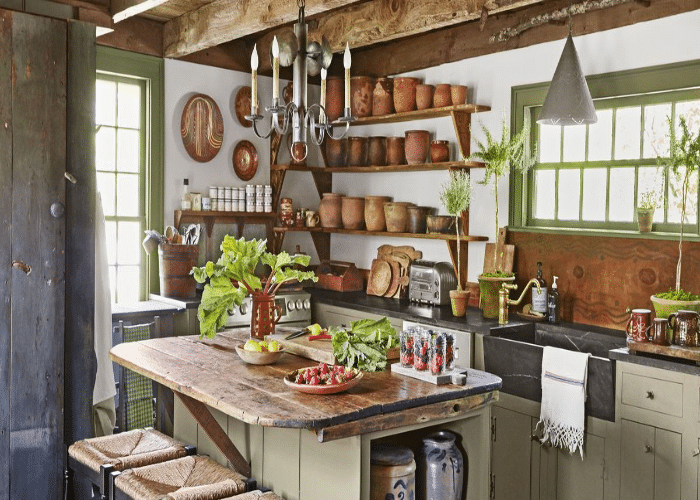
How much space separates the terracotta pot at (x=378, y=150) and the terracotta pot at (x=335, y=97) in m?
0.38

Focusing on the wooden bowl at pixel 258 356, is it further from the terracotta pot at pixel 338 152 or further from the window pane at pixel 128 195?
the terracotta pot at pixel 338 152

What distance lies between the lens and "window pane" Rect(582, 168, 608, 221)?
15.6 feet

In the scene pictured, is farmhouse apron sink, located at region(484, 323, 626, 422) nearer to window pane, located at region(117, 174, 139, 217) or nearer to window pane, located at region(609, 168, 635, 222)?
window pane, located at region(609, 168, 635, 222)

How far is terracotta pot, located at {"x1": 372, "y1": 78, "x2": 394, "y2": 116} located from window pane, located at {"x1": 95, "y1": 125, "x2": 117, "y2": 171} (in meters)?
2.04

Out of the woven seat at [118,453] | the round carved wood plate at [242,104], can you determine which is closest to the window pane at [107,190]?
the round carved wood plate at [242,104]

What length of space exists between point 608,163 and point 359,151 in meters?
2.22

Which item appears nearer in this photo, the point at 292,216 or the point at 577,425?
the point at 577,425

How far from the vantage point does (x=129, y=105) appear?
569 centimetres

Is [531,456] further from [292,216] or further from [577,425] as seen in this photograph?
[292,216]

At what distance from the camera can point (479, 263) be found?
217 inches

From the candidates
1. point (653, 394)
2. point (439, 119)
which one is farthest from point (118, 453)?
point (439, 119)

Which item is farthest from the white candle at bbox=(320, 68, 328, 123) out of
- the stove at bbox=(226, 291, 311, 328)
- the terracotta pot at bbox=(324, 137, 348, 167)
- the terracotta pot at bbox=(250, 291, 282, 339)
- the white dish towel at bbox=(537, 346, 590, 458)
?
the terracotta pot at bbox=(324, 137, 348, 167)

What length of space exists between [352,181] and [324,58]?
120 inches

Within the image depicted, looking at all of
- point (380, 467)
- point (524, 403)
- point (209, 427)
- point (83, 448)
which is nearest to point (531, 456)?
point (524, 403)
